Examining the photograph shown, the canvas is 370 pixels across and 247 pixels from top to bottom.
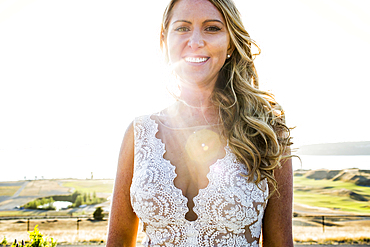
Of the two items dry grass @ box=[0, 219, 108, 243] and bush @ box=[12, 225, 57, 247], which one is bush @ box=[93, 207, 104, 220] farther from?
bush @ box=[12, 225, 57, 247]

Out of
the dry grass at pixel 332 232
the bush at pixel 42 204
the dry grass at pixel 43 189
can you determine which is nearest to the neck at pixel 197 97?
the dry grass at pixel 332 232

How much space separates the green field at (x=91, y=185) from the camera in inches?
2266

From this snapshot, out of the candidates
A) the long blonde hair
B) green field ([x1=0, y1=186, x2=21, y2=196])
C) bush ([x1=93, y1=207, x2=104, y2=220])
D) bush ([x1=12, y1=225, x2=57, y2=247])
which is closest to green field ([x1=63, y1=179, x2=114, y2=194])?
green field ([x1=0, y1=186, x2=21, y2=196])

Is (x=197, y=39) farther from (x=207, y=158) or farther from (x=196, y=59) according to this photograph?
(x=207, y=158)

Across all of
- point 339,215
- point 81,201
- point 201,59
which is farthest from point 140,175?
point 81,201

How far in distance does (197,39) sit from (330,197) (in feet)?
155

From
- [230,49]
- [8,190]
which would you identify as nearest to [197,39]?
[230,49]

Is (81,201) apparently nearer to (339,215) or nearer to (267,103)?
(339,215)

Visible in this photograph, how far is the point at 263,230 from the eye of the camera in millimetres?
2033

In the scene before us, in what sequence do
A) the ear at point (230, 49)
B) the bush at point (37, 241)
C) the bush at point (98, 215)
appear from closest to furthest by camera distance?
1. the ear at point (230, 49)
2. the bush at point (37, 241)
3. the bush at point (98, 215)

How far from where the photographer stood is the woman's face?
2.04 m

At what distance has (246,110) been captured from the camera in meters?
2.26

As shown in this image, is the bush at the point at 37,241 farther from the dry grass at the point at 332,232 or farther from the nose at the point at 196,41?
the dry grass at the point at 332,232

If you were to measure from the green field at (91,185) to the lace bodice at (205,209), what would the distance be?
58.8 metres
